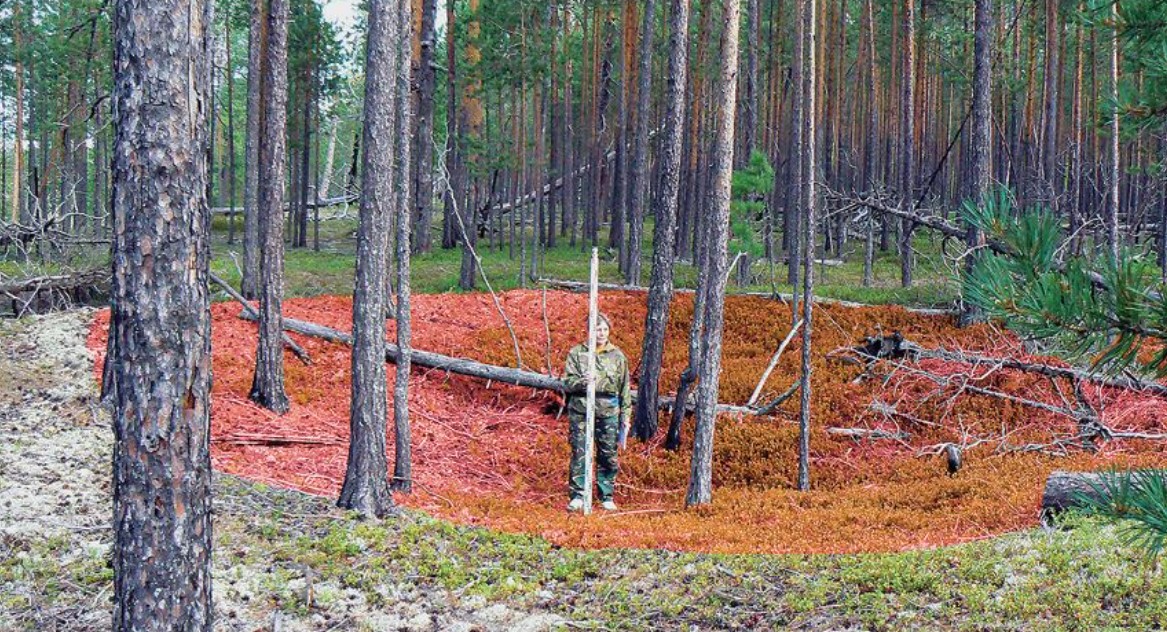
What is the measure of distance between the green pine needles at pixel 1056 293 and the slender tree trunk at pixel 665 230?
869 centimetres

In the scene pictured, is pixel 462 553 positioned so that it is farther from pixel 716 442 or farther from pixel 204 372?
pixel 716 442

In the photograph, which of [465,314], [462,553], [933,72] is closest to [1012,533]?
[462,553]

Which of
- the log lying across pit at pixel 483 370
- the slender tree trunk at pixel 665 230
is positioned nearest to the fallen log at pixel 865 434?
the log lying across pit at pixel 483 370

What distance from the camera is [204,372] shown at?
4.46 meters

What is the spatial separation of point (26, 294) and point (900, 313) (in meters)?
15.1

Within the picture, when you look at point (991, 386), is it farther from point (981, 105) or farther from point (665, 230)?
point (665, 230)

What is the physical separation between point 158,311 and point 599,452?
22.1 feet

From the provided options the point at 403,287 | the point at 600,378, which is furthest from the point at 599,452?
the point at 403,287

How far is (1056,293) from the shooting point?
9.88 feet

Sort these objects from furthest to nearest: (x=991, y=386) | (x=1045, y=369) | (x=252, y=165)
→ (x=252, y=165) < (x=991, y=386) < (x=1045, y=369)

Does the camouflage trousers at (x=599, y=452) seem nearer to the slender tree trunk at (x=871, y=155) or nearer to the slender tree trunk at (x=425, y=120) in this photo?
Result: the slender tree trunk at (x=871, y=155)

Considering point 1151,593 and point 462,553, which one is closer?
point 1151,593

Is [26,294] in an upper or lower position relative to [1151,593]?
upper

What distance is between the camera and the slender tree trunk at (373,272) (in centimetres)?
813
